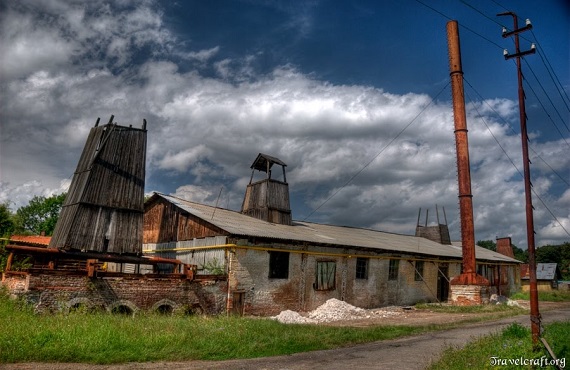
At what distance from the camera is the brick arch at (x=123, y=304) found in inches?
545

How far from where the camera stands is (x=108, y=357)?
8.83 metres

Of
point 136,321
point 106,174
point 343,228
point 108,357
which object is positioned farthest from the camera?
point 343,228

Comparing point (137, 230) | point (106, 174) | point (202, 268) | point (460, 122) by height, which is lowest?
point (202, 268)

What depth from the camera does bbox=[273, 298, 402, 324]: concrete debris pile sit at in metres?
17.6

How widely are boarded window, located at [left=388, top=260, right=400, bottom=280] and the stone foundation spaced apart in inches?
134

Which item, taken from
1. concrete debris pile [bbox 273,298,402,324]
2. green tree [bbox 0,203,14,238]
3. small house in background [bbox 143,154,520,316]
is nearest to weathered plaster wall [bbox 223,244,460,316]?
small house in background [bbox 143,154,520,316]

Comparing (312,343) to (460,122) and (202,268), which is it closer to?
(202,268)

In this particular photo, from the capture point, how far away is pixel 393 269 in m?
25.4

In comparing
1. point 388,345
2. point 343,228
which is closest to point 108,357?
point 388,345

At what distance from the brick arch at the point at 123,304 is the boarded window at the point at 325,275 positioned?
358 inches

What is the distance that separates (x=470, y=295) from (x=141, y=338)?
19.1m

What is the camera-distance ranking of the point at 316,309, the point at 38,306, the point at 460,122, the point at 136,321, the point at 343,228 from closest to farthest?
the point at 136,321 < the point at 38,306 < the point at 316,309 < the point at 460,122 < the point at 343,228

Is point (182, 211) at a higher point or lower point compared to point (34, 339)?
higher

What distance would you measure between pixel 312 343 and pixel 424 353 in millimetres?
2932
